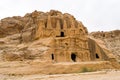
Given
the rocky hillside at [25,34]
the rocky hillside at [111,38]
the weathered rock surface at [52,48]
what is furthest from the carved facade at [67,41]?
the rocky hillside at [111,38]

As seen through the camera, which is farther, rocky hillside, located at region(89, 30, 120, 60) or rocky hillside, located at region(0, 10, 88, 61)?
rocky hillside, located at region(89, 30, 120, 60)

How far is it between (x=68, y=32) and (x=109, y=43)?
3964 centimetres

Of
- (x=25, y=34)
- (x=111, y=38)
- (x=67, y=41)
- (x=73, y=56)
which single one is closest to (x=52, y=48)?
(x=67, y=41)

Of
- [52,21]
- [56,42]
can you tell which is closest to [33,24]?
[52,21]

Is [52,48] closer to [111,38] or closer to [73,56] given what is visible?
[73,56]

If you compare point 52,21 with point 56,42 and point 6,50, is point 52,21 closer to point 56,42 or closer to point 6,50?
point 56,42

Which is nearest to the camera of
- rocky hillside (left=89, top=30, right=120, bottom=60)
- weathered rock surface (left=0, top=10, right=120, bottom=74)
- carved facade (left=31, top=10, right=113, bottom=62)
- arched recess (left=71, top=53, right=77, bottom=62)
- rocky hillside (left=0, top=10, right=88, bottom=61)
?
weathered rock surface (left=0, top=10, right=120, bottom=74)

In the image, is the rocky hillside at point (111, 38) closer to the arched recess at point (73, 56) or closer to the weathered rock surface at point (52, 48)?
the weathered rock surface at point (52, 48)

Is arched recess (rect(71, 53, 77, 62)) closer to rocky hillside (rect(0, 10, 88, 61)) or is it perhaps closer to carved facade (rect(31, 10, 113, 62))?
carved facade (rect(31, 10, 113, 62))

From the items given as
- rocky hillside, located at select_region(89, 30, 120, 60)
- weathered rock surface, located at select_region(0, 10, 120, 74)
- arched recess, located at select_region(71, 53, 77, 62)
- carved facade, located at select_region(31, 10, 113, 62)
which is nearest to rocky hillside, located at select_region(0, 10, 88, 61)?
weathered rock surface, located at select_region(0, 10, 120, 74)

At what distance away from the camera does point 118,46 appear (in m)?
89.2

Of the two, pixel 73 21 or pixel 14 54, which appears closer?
pixel 14 54

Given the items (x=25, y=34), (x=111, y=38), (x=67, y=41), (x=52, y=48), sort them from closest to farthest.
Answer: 1. (x=52, y=48)
2. (x=67, y=41)
3. (x=25, y=34)
4. (x=111, y=38)

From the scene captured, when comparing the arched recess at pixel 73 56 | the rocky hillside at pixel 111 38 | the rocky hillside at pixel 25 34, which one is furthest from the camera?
the rocky hillside at pixel 111 38
